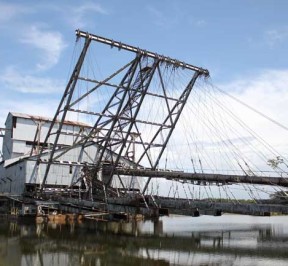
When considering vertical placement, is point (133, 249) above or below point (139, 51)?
below

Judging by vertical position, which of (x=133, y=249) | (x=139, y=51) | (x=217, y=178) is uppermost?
(x=139, y=51)

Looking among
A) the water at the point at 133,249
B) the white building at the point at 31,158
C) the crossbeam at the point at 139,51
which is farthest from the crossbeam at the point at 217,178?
the crossbeam at the point at 139,51

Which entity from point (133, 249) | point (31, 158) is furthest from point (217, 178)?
→ point (31, 158)

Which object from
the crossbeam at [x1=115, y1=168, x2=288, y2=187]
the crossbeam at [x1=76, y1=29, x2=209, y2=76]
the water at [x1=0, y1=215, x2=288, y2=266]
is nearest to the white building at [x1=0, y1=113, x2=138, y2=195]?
the crossbeam at [x1=115, y1=168, x2=288, y2=187]

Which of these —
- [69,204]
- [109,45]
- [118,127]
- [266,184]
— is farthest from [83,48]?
[266,184]

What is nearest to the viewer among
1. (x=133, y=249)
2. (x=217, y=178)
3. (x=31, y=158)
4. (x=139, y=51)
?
(x=133, y=249)

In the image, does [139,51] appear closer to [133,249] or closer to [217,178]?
[217,178]

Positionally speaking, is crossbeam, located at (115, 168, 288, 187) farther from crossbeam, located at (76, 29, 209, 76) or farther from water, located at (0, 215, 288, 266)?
crossbeam, located at (76, 29, 209, 76)

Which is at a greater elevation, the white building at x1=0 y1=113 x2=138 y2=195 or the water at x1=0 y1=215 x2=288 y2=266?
the white building at x1=0 y1=113 x2=138 y2=195

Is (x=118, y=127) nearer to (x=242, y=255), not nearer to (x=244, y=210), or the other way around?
(x=244, y=210)

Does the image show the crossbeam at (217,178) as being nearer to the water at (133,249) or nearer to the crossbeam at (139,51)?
the water at (133,249)

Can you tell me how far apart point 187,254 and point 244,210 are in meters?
5.52

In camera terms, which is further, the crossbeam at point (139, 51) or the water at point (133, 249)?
the crossbeam at point (139, 51)

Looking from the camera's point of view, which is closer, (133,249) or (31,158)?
(133,249)
